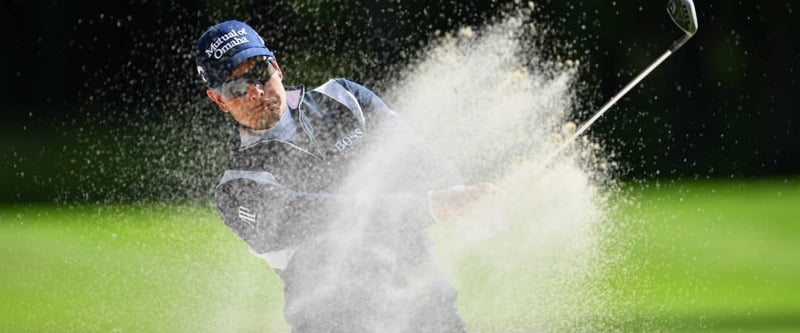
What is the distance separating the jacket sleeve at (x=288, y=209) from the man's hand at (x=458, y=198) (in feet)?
0.10

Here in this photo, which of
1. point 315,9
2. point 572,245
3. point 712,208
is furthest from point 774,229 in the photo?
point 315,9

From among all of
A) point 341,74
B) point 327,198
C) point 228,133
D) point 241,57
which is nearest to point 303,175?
point 327,198

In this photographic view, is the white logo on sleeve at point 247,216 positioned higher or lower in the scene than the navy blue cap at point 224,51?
lower

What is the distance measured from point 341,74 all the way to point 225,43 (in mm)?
7417

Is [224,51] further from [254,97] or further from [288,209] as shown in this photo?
[288,209]

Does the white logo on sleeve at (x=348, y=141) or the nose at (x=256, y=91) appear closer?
the nose at (x=256, y=91)

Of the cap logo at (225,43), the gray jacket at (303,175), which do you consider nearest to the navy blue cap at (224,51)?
the cap logo at (225,43)

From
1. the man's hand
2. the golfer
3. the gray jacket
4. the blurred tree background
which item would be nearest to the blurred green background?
the blurred tree background

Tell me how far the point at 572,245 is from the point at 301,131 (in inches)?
135

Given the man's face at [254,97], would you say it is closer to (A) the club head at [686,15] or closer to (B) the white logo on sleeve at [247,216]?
(B) the white logo on sleeve at [247,216]

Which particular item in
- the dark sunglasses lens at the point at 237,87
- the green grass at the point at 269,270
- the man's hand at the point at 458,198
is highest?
the man's hand at the point at 458,198

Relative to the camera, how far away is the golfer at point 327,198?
3895 millimetres

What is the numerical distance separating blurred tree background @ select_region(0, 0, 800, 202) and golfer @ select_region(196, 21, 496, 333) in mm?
6149

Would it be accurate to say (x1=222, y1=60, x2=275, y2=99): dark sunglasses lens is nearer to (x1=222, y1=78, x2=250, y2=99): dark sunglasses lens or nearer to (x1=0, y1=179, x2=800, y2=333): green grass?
(x1=222, y1=78, x2=250, y2=99): dark sunglasses lens
